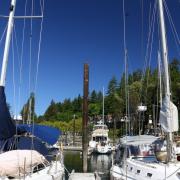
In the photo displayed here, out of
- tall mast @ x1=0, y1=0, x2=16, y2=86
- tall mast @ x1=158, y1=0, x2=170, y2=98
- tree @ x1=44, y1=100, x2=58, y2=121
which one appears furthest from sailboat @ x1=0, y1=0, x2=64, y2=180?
tree @ x1=44, y1=100, x2=58, y2=121

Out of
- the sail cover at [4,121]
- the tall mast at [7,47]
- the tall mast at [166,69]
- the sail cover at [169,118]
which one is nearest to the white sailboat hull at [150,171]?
the tall mast at [166,69]

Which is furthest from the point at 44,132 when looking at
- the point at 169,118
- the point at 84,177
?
the point at 169,118

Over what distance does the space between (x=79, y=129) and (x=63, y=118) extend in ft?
137

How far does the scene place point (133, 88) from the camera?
9738 cm

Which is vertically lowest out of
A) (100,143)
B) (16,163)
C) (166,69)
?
(100,143)

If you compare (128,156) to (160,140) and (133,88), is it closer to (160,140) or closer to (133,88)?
(160,140)

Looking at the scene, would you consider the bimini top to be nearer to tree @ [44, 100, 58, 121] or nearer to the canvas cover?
the canvas cover

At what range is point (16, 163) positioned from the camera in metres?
15.1

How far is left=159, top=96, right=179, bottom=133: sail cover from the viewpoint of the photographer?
18.5m

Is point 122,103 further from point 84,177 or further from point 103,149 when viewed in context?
point 84,177

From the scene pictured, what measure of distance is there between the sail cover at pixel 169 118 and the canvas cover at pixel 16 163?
6452 mm

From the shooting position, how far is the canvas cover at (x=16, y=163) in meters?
14.8

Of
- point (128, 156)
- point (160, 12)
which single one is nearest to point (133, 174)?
point (128, 156)

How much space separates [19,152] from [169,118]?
7220mm
